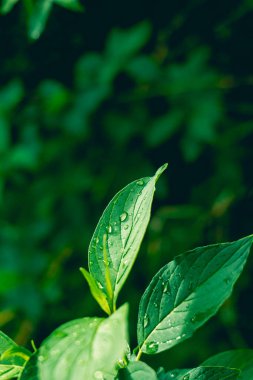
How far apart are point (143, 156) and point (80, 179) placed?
0.23 meters

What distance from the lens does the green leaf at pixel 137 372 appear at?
1.55ft

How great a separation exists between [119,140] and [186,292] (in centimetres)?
148

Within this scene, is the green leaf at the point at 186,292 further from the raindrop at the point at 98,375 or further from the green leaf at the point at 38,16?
the green leaf at the point at 38,16


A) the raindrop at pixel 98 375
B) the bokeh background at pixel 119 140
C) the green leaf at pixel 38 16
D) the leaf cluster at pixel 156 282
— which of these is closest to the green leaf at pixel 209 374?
the leaf cluster at pixel 156 282

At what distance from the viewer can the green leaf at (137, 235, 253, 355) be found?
1.77 ft

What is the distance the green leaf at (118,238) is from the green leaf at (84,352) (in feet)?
0.21

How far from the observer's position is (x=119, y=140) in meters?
2.02

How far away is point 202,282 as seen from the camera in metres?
0.56

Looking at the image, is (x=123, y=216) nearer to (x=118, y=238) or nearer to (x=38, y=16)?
(x=118, y=238)

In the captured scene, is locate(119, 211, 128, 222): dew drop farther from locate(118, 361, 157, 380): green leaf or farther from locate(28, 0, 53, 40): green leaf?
locate(28, 0, 53, 40): green leaf

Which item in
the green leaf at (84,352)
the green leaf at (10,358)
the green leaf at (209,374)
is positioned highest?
the green leaf at (84,352)

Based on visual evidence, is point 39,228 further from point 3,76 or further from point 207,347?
point 207,347

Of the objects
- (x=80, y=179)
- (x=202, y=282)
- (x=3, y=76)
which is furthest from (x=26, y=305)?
(x=202, y=282)

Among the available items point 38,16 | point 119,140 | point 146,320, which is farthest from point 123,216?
point 119,140
